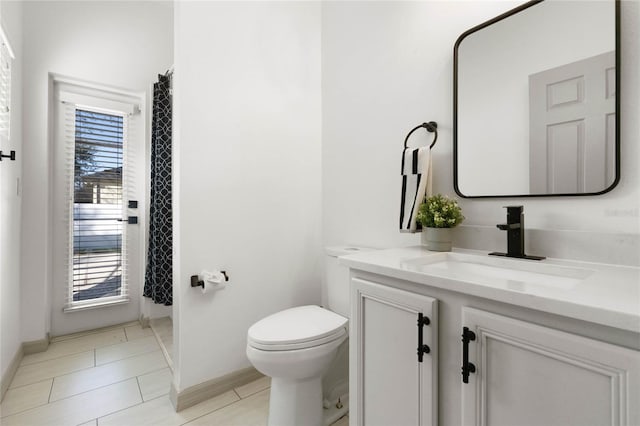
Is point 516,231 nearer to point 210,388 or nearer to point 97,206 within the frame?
point 210,388

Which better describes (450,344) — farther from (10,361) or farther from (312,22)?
(10,361)

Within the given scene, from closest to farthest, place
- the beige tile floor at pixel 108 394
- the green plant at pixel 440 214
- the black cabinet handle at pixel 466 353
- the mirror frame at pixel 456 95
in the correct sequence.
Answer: the black cabinet handle at pixel 466 353, the mirror frame at pixel 456 95, the green plant at pixel 440 214, the beige tile floor at pixel 108 394

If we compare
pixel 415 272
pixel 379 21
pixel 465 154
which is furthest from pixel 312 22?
pixel 415 272

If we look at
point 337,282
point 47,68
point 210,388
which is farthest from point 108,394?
Answer: point 47,68

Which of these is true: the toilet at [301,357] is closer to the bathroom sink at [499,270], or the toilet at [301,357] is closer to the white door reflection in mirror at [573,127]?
the bathroom sink at [499,270]

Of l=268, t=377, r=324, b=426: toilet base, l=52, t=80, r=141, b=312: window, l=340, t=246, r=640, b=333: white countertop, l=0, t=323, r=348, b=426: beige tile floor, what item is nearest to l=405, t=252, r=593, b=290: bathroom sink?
l=340, t=246, r=640, b=333: white countertop

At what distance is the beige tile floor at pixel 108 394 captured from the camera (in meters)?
1.41

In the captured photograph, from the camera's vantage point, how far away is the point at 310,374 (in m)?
1.27

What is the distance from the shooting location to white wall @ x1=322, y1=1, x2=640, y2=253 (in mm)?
911

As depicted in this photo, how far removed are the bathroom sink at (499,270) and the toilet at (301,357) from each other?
1.88 ft

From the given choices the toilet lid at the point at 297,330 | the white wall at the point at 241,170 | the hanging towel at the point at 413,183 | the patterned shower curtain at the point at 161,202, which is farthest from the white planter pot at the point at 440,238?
the patterned shower curtain at the point at 161,202

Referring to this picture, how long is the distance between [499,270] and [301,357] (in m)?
0.84

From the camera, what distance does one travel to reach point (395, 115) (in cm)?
157

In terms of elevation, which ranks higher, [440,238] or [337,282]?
[440,238]
